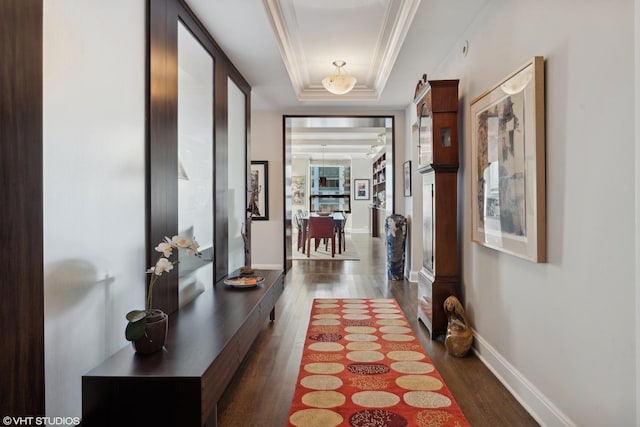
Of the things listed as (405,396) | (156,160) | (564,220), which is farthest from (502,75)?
(156,160)

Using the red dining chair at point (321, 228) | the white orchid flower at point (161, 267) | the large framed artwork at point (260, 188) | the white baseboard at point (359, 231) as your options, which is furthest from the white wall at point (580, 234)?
the white baseboard at point (359, 231)

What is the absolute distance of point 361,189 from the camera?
45.1 feet

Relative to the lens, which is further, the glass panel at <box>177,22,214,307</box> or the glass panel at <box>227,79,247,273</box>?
the glass panel at <box>227,79,247,273</box>

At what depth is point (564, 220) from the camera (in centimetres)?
188

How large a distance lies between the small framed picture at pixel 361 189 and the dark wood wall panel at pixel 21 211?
41.0 ft

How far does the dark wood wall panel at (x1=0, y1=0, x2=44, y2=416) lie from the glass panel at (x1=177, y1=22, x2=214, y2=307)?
138 cm

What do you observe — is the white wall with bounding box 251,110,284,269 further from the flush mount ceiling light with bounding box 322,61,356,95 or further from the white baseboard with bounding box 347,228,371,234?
the white baseboard with bounding box 347,228,371,234

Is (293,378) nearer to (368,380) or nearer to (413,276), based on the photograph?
(368,380)

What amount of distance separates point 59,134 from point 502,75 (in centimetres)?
248

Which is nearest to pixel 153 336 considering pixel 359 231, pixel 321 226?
pixel 321 226

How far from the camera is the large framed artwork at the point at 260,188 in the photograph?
639 centimetres

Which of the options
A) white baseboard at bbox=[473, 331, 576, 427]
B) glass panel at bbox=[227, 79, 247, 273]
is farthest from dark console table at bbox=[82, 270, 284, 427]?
glass panel at bbox=[227, 79, 247, 273]

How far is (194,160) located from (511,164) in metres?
2.23

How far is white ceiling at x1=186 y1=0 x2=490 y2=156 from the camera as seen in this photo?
304 cm
